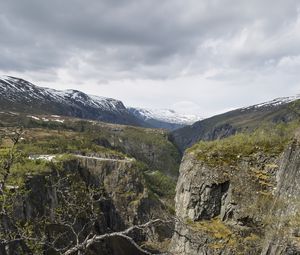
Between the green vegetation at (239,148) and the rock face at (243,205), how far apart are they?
814 mm

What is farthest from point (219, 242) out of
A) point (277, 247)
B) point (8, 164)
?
point (8, 164)

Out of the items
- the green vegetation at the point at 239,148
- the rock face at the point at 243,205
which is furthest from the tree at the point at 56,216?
the green vegetation at the point at 239,148

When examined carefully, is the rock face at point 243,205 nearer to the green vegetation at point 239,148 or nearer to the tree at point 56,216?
the green vegetation at point 239,148

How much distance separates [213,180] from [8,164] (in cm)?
4659

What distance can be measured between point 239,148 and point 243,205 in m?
10.7

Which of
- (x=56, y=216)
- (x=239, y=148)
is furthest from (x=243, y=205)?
(x=56, y=216)

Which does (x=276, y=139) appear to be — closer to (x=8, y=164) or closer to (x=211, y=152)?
(x=211, y=152)

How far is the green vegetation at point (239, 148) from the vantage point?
61969 millimetres

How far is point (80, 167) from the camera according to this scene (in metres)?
153

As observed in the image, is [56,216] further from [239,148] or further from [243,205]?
[239,148]

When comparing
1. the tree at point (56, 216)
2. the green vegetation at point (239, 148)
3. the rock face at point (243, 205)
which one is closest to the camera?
the tree at point (56, 216)

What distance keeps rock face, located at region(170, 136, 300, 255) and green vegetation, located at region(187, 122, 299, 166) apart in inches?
32.1

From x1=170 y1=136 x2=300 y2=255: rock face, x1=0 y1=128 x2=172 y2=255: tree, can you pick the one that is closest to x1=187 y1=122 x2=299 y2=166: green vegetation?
x1=170 y1=136 x2=300 y2=255: rock face

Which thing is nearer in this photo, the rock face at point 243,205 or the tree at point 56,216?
the tree at point 56,216
